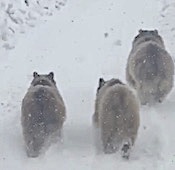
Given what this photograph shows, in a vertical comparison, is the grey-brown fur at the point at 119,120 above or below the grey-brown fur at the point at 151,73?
below

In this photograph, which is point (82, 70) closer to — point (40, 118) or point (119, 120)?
point (40, 118)

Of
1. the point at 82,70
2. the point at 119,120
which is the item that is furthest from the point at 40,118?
the point at 82,70

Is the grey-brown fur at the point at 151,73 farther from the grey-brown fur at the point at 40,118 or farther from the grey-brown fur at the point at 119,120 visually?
the grey-brown fur at the point at 40,118

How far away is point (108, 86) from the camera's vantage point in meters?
9.04

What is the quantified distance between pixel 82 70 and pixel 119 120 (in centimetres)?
387

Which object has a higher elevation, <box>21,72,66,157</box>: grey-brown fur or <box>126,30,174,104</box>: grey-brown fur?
<box>126,30,174,104</box>: grey-brown fur

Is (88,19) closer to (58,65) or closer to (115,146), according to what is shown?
(58,65)

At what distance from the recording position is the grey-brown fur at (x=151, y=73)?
9.97m

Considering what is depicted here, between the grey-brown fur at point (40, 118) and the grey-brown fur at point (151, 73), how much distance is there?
5.83 ft

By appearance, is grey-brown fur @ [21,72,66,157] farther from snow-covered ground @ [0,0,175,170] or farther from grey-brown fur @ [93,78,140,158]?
grey-brown fur @ [93,78,140,158]

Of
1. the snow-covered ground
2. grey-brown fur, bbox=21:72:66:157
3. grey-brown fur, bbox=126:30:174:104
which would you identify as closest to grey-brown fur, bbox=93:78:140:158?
the snow-covered ground

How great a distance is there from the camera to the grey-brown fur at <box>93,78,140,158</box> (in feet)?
27.0

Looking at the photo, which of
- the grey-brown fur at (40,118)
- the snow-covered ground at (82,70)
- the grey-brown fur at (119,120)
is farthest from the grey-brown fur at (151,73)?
the grey-brown fur at (40,118)

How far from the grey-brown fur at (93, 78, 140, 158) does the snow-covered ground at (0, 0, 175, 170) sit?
20cm
